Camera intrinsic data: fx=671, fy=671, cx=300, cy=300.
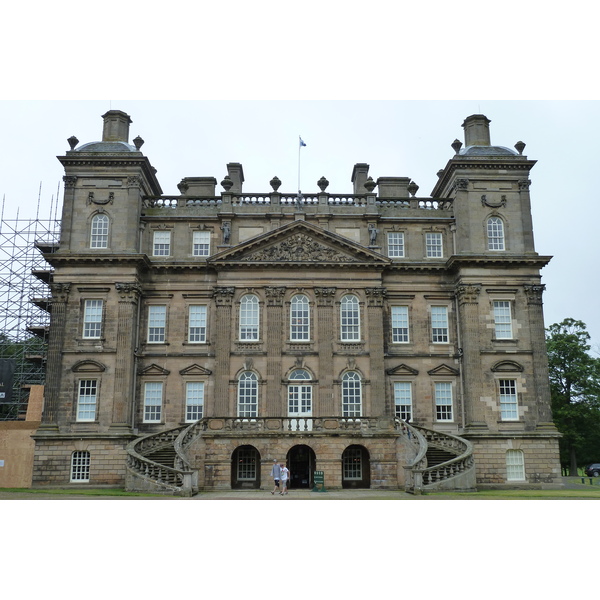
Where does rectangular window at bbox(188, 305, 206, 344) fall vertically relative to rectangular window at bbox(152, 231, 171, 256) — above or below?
below

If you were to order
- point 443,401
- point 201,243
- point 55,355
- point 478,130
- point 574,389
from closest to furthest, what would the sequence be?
point 55,355, point 443,401, point 201,243, point 478,130, point 574,389

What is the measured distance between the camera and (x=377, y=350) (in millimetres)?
39375

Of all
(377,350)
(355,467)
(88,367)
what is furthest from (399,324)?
(88,367)

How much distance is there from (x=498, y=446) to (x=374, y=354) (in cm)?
862

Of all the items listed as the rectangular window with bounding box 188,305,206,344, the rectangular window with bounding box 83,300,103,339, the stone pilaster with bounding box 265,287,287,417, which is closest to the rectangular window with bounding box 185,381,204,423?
the rectangular window with bounding box 188,305,206,344

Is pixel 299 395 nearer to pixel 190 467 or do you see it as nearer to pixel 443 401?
pixel 443 401

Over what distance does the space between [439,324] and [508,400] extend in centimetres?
598

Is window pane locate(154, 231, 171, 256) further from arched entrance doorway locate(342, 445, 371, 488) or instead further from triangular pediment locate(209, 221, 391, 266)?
arched entrance doorway locate(342, 445, 371, 488)

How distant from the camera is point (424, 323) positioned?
4084 cm

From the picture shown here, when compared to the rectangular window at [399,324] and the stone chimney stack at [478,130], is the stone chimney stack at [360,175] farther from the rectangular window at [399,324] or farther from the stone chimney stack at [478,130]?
the rectangular window at [399,324]

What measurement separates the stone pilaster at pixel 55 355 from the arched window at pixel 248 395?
33.6 ft

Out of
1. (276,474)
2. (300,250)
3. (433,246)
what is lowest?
(276,474)

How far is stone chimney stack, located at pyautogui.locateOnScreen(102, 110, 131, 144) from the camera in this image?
142 ft

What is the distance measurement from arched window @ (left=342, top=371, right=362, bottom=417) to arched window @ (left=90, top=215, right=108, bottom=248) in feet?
54.2
